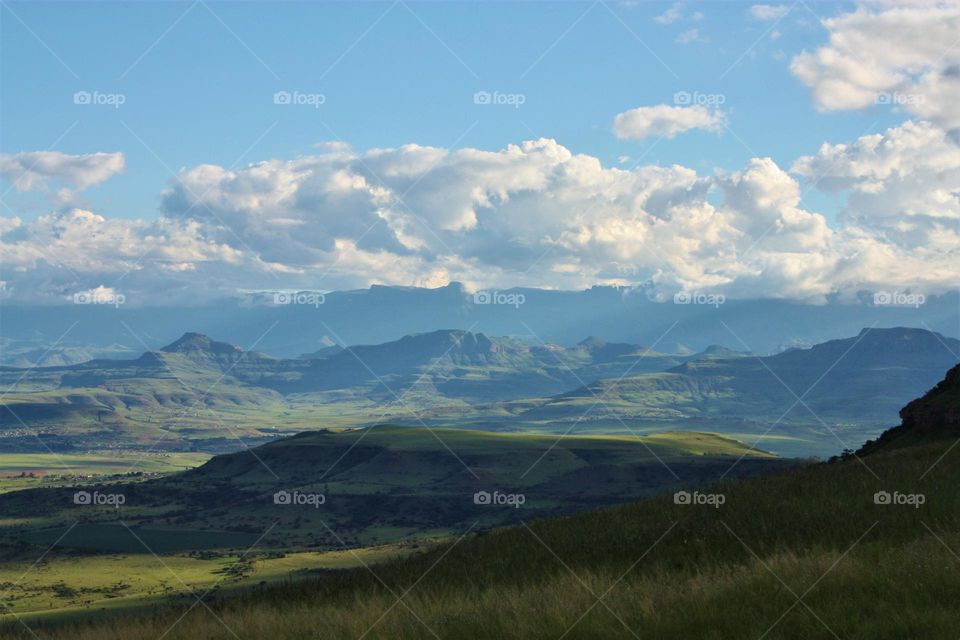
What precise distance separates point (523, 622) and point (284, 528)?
578ft

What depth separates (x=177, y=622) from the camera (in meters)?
20.2

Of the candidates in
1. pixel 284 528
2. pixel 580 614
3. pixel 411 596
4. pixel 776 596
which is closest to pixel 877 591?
pixel 776 596

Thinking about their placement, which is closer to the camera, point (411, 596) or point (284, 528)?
point (411, 596)

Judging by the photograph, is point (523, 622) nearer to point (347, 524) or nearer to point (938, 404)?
point (938, 404)

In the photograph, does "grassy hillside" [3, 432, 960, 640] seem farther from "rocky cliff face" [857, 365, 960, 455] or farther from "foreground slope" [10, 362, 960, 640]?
"rocky cliff face" [857, 365, 960, 455]

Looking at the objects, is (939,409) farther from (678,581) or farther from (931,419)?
(678,581)
